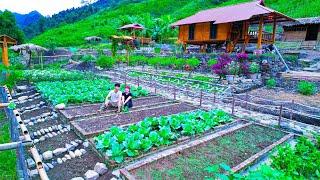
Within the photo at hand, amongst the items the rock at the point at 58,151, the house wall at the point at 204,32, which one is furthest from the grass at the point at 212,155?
the house wall at the point at 204,32

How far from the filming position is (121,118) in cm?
778

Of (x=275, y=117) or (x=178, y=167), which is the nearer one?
(x=178, y=167)

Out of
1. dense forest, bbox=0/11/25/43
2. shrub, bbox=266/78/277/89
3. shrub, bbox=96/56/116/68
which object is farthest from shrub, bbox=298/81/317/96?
dense forest, bbox=0/11/25/43

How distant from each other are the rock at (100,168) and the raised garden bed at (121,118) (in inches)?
58.8

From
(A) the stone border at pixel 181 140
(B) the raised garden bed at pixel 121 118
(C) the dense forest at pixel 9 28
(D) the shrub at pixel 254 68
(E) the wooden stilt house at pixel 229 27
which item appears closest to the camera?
(A) the stone border at pixel 181 140

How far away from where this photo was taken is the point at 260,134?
6730 mm

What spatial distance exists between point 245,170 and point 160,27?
109ft

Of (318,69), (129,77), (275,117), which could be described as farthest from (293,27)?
(275,117)

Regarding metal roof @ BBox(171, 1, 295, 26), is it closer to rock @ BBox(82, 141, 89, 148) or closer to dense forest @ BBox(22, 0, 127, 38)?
rock @ BBox(82, 141, 89, 148)

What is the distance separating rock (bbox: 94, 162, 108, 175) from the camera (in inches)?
189

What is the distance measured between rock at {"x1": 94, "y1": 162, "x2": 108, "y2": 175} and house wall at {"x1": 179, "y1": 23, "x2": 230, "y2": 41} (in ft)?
59.1

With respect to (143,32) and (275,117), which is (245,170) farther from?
(143,32)

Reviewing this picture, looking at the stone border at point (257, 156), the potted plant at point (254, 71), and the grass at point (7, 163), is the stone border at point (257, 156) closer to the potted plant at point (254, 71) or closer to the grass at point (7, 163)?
the grass at point (7, 163)

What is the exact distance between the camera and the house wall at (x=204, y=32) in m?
20.4
